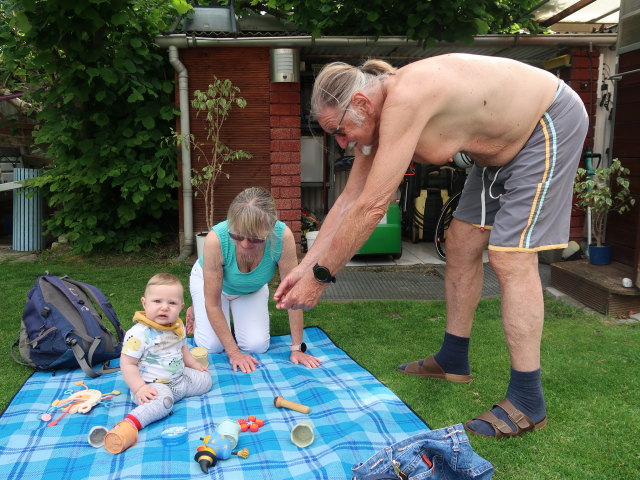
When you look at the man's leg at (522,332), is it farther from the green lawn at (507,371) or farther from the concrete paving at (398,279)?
the concrete paving at (398,279)

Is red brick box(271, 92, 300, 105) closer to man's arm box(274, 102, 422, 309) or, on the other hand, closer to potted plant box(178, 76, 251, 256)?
potted plant box(178, 76, 251, 256)

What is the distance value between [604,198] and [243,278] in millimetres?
3363

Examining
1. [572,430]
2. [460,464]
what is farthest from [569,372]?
[460,464]

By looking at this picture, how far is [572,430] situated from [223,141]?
493 cm

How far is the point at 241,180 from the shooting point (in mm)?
6414

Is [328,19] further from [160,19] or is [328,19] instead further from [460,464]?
[460,464]

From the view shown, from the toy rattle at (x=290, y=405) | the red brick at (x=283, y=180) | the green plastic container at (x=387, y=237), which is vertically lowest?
the toy rattle at (x=290, y=405)

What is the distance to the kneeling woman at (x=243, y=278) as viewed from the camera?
105 inches

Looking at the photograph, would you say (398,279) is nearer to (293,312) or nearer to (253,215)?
(293,312)

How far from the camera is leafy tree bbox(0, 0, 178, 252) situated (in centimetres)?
573

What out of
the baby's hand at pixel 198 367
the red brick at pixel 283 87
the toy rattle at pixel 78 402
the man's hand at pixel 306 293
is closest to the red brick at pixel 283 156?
the red brick at pixel 283 87

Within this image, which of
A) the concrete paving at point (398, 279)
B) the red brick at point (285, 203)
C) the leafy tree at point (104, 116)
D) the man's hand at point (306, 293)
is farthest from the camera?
the red brick at point (285, 203)

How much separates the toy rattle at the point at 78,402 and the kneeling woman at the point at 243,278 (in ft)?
2.28

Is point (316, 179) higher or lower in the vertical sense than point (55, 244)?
higher
